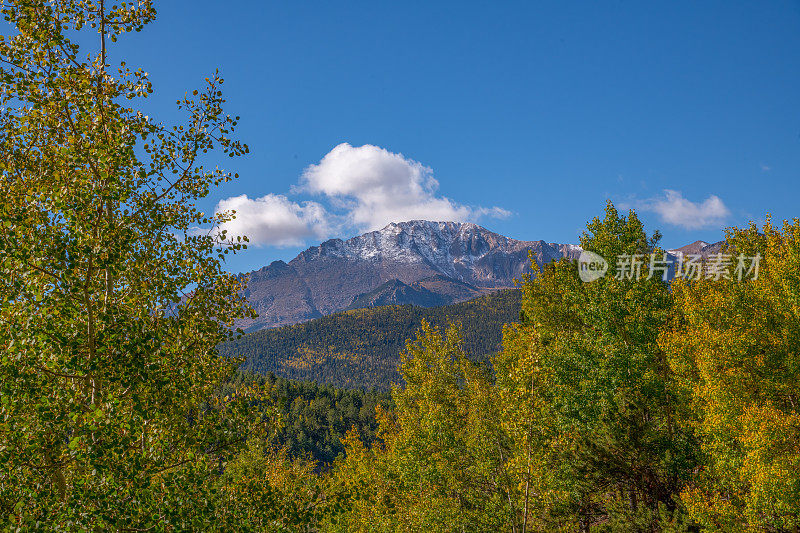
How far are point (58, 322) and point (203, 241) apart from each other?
270 cm

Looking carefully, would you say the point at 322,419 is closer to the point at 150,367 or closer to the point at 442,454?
the point at 442,454

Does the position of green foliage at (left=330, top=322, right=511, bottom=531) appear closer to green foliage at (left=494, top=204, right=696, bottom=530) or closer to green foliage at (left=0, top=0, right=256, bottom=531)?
green foliage at (left=494, top=204, right=696, bottom=530)

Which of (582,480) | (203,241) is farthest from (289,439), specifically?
(203,241)

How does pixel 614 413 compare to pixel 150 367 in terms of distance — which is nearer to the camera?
pixel 150 367

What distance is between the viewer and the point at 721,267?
→ 23.6 meters

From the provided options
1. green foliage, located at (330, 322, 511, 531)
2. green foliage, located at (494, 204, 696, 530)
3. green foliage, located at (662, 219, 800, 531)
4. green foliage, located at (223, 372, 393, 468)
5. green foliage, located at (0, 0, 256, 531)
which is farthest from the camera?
green foliage, located at (223, 372, 393, 468)

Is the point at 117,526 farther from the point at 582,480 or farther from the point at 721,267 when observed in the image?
the point at 721,267

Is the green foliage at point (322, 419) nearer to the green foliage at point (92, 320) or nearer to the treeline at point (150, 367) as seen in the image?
the treeline at point (150, 367)

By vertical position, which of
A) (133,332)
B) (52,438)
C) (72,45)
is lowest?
(52,438)

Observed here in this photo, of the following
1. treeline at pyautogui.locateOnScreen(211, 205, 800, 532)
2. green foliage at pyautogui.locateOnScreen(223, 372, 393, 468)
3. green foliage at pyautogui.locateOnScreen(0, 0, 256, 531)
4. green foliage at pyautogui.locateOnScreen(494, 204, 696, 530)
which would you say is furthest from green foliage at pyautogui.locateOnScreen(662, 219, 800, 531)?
green foliage at pyautogui.locateOnScreen(223, 372, 393, 468)

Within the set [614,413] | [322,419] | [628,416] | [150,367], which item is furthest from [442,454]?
[322,419]

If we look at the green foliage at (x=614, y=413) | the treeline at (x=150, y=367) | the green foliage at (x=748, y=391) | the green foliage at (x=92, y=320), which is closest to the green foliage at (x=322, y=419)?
the green foliage at (x=614, y=413)

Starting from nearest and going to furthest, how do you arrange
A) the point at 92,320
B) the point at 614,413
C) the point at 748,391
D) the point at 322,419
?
the point at 92,320, the point at 748,391, the point at 614,413, the point at 322,419

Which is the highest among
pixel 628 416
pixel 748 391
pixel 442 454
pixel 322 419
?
pixel 748 391
